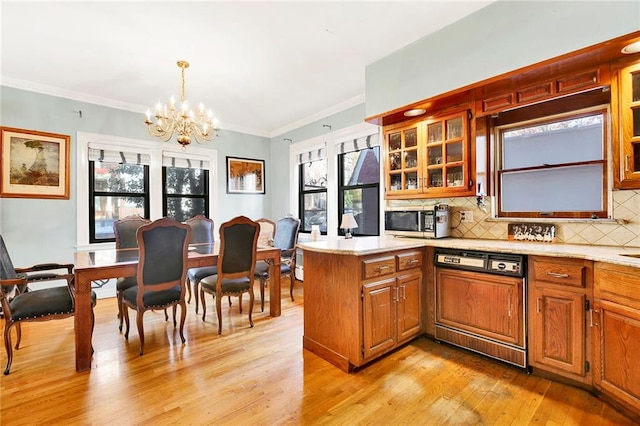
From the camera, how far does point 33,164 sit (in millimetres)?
3789

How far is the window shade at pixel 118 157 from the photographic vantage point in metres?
4.28

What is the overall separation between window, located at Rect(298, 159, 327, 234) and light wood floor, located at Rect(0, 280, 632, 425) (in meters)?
2.67

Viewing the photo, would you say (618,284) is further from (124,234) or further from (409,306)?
(124,234)

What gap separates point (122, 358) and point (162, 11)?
2.84 m

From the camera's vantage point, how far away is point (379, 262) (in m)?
2.34

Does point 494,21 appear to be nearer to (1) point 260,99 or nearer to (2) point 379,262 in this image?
(2) point 379,262

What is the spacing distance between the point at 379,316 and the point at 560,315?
4.01 ft

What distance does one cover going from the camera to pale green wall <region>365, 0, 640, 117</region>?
1.90m

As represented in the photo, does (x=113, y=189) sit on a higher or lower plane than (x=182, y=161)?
lower

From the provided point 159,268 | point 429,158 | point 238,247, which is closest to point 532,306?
point 429,158

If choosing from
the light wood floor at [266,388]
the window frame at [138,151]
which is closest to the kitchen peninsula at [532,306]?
the light wood floor at [266,388]

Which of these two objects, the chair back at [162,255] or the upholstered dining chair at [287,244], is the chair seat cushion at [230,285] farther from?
the upholstered dining chair at [287,244]

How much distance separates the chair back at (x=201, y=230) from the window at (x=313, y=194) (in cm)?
171

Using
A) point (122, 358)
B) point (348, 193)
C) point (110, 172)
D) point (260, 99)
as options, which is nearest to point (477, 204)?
point (348, 193)
